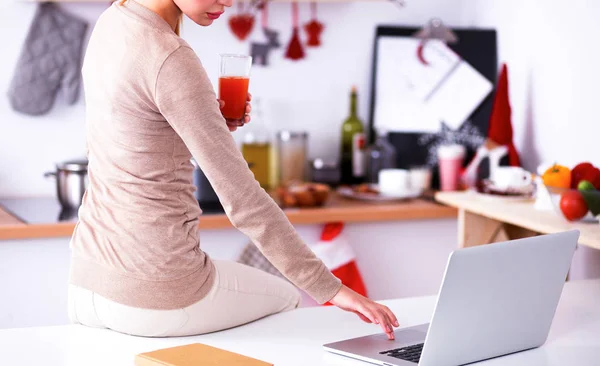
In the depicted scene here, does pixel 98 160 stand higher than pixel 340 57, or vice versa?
pixel 340 57

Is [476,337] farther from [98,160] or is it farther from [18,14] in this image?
[18,14]

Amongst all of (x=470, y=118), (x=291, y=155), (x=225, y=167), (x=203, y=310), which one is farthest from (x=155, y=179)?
(x=470, y=118)

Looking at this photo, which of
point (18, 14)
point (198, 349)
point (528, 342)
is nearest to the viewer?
point (198, 349)

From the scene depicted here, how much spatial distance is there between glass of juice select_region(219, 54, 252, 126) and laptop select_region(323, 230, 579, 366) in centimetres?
52

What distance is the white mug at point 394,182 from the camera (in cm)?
307

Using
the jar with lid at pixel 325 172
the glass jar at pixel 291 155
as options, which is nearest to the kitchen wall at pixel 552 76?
the jar with lid at pixel 325 172

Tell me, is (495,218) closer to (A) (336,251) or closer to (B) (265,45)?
(A) (336,251)

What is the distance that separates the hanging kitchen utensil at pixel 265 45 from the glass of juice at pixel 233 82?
1610mm

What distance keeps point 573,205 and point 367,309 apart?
0.85 m

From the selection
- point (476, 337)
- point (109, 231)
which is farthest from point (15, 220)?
point (476, 337)

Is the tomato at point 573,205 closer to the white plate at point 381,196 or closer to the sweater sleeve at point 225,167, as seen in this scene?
the sweater sleeve at point 225,167

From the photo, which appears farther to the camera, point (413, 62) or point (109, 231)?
point (413, 62)

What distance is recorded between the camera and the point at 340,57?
337 cm

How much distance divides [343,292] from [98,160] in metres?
0.50
